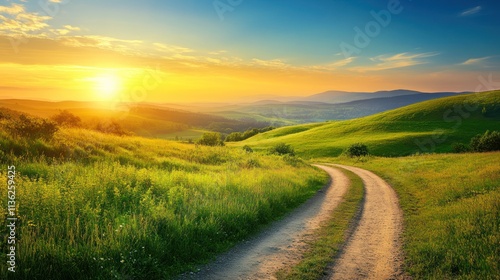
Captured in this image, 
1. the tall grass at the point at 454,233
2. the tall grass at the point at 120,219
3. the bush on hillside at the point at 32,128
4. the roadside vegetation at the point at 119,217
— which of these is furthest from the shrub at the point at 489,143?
the bush on hillside at the point at 32,128

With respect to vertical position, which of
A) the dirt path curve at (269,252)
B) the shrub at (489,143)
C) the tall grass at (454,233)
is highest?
the shrub at (489,143)

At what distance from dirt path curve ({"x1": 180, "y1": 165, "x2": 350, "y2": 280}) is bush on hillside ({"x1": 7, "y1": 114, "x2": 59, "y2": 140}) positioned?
656 inches

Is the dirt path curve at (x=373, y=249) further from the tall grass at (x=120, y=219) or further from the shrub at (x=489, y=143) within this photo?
the shrub at (x=489, y=143)

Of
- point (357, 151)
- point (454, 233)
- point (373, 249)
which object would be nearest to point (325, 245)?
point (373, 249)

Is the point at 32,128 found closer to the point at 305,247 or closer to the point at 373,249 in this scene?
the point at 305,247

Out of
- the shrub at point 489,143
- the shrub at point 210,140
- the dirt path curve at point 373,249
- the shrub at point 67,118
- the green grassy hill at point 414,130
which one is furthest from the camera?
the green grassy hill at point 414,130

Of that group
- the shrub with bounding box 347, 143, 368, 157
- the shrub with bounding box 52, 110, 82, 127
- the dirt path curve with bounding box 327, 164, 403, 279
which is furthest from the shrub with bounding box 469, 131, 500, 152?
the shrub with bounding box 52, 110, 82, 127

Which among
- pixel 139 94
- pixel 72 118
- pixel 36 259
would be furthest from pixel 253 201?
pixel 72 118

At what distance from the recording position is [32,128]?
19844mm

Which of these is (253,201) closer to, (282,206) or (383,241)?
(282,206)

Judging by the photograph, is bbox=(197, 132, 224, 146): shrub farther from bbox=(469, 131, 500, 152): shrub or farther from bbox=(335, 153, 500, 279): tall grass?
bbox=(469, 131, 500, 152): shrub

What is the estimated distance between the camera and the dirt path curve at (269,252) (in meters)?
8.48

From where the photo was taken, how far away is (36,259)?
6.88 meters

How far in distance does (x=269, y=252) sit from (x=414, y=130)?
9457cm
